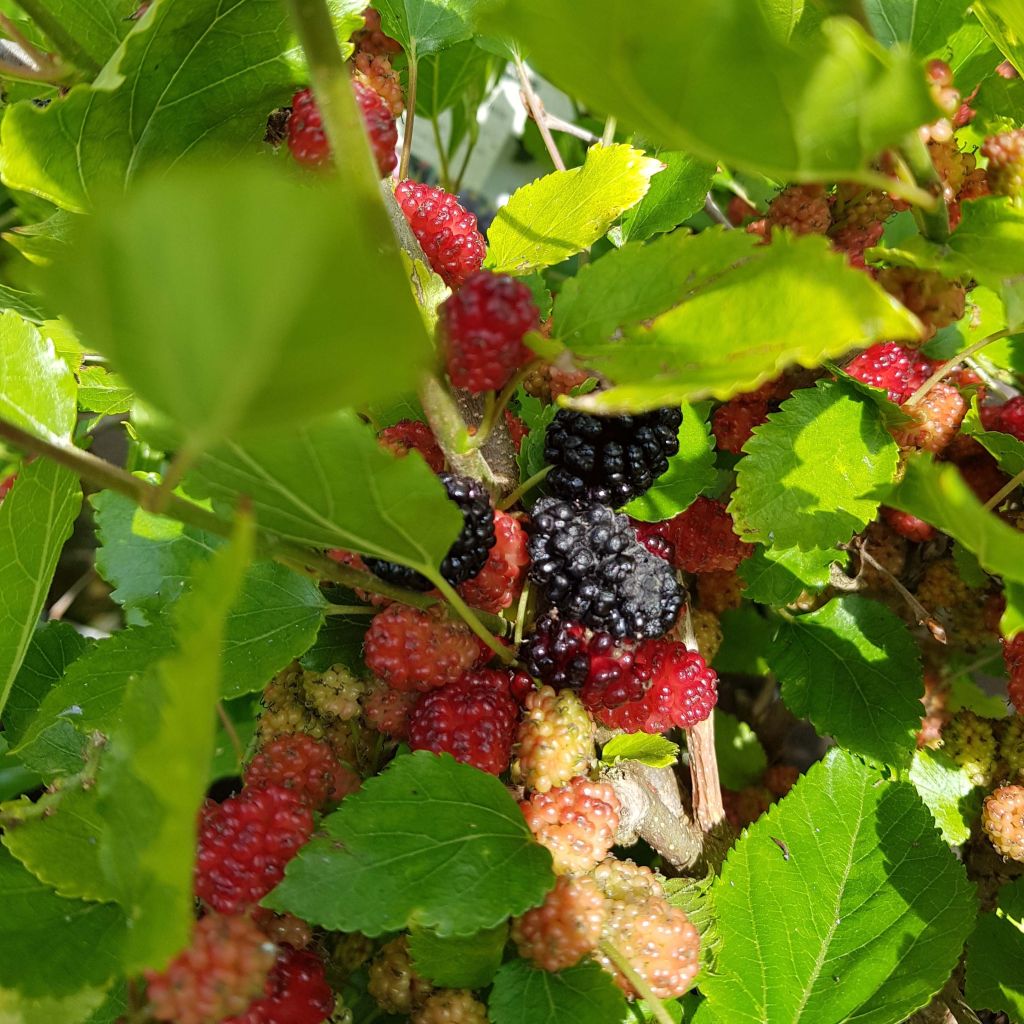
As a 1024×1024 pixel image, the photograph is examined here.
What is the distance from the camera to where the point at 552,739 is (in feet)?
1.85

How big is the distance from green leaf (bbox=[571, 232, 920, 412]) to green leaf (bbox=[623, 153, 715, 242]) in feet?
1.24

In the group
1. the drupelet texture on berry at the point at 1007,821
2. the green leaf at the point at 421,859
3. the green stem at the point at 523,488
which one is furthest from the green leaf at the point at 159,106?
the drupelet texture on berry at the point at 1007,821

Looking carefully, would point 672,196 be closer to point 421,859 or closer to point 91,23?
point 91,23

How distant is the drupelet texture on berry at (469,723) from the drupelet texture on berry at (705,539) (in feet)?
0.70

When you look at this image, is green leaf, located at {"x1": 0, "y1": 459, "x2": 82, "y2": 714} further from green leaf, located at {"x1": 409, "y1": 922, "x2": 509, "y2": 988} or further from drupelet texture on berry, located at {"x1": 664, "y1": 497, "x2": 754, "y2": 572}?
drupelet texture on berry, located at {"x1": 664, "y1": 497, "x2": 754, "y2": 572}

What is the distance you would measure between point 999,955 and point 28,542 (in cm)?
82

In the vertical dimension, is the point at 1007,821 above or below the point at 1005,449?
below

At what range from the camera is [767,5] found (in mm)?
583

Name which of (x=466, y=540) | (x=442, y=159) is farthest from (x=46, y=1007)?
(x=442, y=159)

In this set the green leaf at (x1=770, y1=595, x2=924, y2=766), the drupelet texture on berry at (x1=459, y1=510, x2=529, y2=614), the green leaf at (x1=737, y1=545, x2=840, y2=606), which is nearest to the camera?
the drupelet texture on berry at (x1=459, y1=510, x2=529, y2=614)

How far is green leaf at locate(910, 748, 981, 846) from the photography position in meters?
0.84

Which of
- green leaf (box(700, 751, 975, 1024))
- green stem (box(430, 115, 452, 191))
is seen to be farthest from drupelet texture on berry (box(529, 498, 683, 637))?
green stem (box(430, 115, 452, 191))

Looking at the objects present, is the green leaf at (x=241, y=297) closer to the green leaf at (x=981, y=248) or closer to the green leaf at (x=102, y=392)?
the green leaf at (x=981, y=248)

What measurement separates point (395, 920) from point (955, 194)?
557mm
